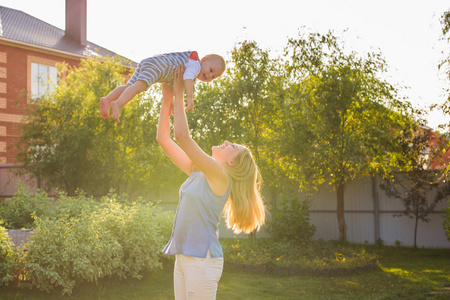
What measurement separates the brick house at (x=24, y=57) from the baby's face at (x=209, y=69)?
48.9 feet

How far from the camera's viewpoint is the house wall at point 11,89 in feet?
63.8

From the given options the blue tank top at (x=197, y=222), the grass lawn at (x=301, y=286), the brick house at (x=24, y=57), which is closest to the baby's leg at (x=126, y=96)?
the blue tank top at (x=197, y=222)

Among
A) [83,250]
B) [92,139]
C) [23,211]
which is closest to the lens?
[83,250]

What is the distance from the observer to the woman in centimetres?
290

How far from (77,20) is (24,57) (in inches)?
169

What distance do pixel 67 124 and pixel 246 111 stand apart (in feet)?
19.1

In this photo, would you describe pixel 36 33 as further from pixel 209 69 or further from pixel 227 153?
pixel 227 153

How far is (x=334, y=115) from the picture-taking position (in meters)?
11.3

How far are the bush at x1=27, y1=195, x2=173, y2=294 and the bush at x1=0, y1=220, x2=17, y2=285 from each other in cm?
35

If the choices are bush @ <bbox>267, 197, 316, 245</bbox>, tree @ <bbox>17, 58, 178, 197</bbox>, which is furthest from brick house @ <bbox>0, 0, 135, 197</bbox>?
bush @ <bbox>267, 197, 316, 245</bbox>

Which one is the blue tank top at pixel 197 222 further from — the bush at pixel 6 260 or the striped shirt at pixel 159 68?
the bush at pixel 6 260

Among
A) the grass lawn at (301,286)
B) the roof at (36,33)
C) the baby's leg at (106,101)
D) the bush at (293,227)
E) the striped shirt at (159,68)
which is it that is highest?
the roof at (36,33)

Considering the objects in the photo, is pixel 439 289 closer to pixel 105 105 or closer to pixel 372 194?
pixel 372 194

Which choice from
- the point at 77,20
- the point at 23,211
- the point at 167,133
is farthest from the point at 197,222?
the point at 77,20
